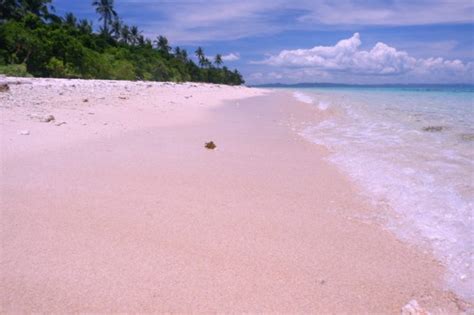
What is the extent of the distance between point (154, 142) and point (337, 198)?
10.8ft

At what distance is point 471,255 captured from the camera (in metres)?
2.40

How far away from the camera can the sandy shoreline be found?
6.14 ft

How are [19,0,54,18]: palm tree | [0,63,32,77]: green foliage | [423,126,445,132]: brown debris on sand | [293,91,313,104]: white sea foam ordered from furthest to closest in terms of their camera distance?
1. [19,0,54,18]: palm tree
2. [293,91,313,104]: white sea foam
3. [0,63,32,77]: green foliage
4. [423,126,445,132]: brown debris on sand

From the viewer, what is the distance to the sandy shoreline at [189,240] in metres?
1.87

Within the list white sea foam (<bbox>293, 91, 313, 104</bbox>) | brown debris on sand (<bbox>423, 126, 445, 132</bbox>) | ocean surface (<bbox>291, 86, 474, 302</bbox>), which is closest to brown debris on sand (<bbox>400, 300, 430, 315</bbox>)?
ocean surface (<bbox>291, 86, 474, 302</bbox>)

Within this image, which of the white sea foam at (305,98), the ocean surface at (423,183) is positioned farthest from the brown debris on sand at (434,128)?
the white sea foam at (305,98)

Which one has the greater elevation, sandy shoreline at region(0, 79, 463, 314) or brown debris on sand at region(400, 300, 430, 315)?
sandy shoreline at region(0, 79, 463, 314)

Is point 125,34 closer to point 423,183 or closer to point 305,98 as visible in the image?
point 305,98

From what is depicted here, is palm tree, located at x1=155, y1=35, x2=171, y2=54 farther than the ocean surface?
Yes

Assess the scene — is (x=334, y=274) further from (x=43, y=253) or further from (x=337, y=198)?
(x=43, y=253)

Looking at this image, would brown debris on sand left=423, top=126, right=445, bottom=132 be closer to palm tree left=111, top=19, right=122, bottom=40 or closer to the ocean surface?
the ocean surface

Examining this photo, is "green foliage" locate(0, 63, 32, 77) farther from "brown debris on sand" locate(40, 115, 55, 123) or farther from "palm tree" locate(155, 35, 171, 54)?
"palm tree" locate(155, 35, 171, 54)

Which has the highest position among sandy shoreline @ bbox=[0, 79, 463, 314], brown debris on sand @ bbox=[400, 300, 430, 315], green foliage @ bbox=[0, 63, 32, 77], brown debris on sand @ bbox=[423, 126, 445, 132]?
green foliage @ bbox=[0, 63, 32, 77]

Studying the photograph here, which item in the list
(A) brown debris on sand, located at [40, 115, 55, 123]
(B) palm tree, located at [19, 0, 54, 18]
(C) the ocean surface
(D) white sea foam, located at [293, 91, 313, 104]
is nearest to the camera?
(C) the ocean surface
